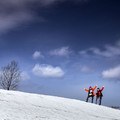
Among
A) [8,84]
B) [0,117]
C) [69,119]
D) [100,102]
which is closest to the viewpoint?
[0,117]

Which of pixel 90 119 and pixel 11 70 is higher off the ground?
pixel 11 70

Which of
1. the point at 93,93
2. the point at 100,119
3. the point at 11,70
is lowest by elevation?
the point at 100,119

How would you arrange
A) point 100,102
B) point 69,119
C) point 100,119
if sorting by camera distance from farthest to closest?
point 100,102 < point 100,119 < point 69,119

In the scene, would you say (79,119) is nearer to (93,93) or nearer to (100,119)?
(100,119)

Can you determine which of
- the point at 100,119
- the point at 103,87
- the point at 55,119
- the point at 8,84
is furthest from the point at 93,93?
the point at 8,84

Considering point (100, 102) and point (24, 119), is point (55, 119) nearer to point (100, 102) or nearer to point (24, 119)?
point (24, 119)

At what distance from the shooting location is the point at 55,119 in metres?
6.05

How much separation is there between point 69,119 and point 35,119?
1.60m

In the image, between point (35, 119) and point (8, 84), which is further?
point (8, 84)

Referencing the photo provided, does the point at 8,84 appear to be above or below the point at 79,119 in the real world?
above

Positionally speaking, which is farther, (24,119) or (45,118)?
(45,118)

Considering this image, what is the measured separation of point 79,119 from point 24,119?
8.93 feet

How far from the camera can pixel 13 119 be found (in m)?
4.93

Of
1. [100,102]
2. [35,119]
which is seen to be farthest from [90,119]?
[100,102]
